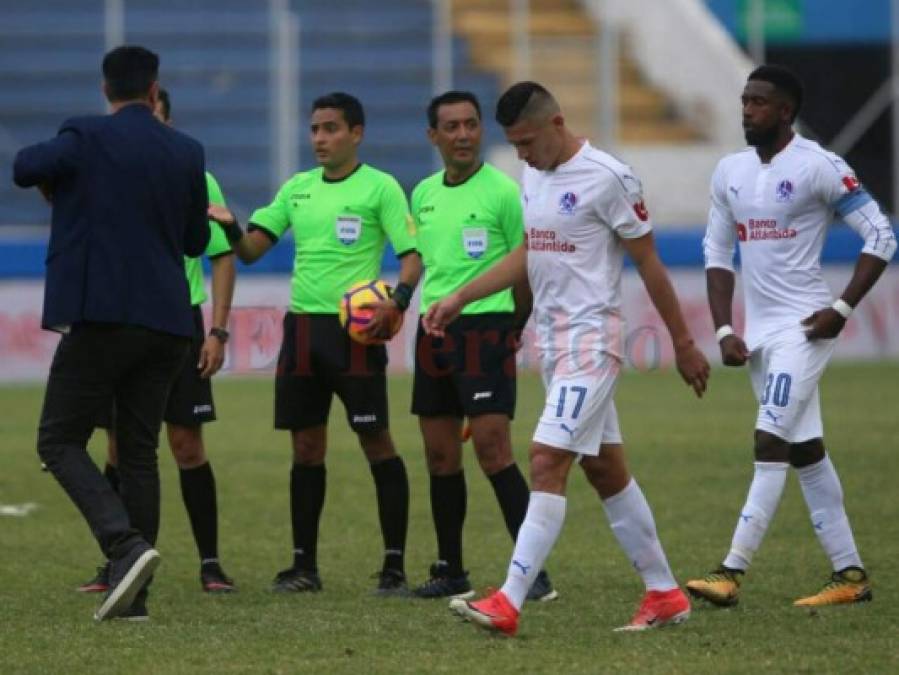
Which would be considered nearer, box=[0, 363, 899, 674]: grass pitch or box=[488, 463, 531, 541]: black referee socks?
box=[0, 363, 899, 674]: grass pitch

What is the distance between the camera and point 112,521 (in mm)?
8133

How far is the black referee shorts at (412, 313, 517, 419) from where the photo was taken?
9578 millimetres

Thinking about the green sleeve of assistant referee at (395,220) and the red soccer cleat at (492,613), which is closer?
the red soccer cleat at (492,613)

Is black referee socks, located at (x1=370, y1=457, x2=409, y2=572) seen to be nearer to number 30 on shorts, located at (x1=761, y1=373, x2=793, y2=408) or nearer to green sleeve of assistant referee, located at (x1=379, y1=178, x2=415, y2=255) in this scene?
green sleeve of assistant referee, located at (x1=379, y1=178, x2=415, y2=255)

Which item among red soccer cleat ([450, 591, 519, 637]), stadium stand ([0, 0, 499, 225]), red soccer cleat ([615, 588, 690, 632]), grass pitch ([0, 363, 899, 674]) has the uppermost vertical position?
stadium stand ([0, 0, 499, 225])

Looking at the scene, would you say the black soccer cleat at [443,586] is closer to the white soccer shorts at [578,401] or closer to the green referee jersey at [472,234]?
the green referee jersey at [472,234]

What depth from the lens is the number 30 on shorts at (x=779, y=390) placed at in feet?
29.0

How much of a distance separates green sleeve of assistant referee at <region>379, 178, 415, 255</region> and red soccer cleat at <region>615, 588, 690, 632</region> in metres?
2.48

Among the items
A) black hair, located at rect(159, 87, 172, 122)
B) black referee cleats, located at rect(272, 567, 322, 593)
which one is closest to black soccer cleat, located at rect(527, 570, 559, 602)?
black referee cleats, located at rect(272, 567, 322, 593)

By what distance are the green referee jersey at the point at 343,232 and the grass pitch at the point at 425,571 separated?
1439 mm

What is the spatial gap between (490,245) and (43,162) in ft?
8.08

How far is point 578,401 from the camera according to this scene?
312 inches

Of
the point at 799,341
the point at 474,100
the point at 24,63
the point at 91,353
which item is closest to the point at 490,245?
the point at 474,100

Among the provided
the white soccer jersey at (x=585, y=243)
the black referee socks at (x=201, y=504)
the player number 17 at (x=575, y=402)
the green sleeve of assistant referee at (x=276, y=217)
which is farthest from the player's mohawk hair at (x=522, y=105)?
the black referee socks at (x=201, y=504)
